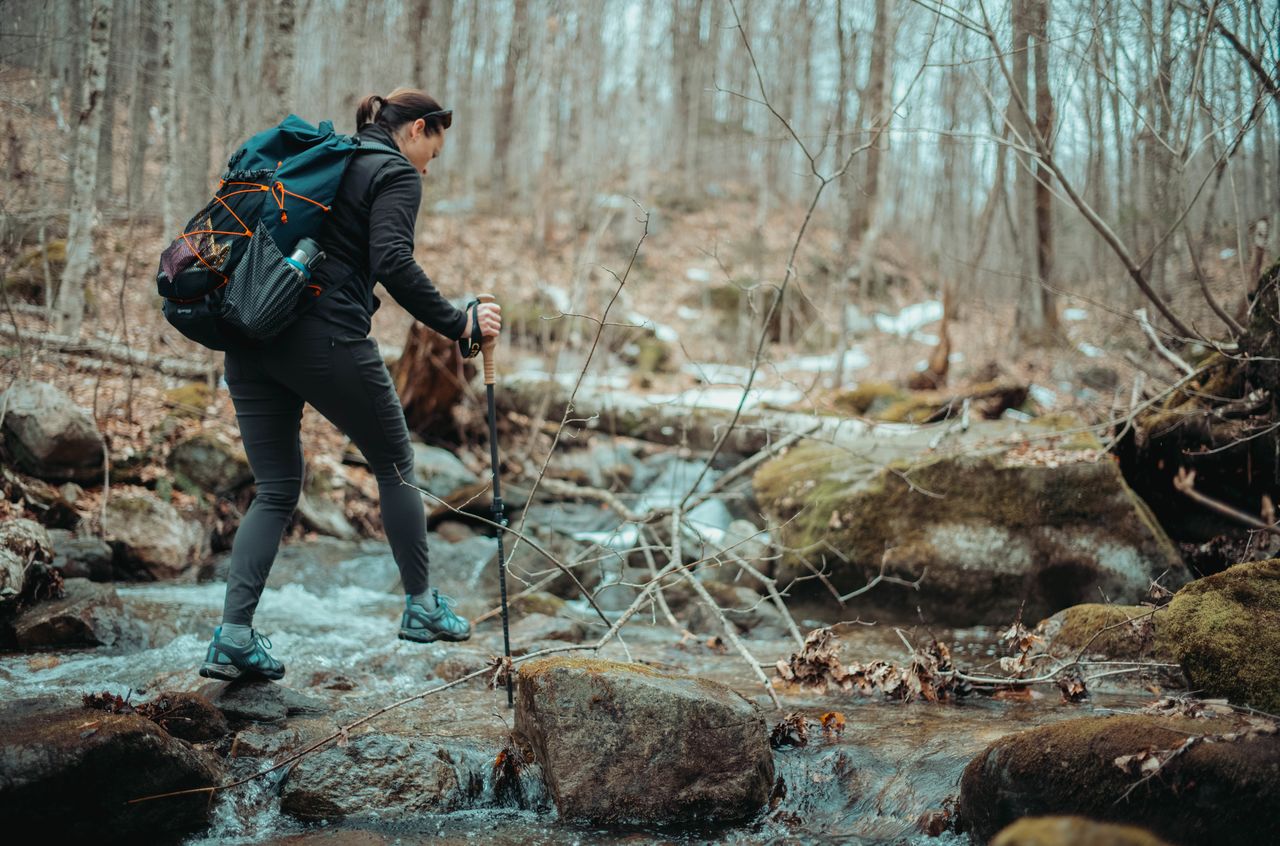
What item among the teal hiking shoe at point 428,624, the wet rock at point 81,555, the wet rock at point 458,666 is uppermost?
the teal hiking shoe at point 428,624

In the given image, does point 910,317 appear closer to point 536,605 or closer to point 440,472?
point 440,472

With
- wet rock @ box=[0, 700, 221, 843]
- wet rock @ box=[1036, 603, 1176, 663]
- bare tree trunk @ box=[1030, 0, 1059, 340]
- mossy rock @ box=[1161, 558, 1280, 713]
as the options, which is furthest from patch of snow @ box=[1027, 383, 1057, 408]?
wet rock @ box=[0, 700, 221, 843]

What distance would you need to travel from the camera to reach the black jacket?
11.6 feet

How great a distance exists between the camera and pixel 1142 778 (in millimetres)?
2482

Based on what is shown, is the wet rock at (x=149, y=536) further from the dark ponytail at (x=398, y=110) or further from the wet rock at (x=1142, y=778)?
the wet rock at (x=1142, y=778)

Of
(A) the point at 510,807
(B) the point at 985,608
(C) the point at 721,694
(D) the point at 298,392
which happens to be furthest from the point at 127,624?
(B) the point at 985,608

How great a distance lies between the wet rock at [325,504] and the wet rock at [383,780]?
544cm

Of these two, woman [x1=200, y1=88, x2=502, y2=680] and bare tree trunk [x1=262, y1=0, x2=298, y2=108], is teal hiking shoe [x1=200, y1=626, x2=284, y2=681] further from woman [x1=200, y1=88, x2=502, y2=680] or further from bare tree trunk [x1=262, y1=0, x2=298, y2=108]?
bare tree trunk [x1=262, y1=0, x2=298, y2=108]

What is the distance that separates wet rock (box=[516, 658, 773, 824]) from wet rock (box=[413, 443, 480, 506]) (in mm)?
6174

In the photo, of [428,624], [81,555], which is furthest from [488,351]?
[81,555]

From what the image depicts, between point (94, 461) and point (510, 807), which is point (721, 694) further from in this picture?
point (94, 461)

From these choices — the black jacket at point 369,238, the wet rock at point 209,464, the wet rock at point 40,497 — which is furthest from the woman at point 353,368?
the wet rock at point 209,464

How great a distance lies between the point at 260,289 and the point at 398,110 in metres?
1.08

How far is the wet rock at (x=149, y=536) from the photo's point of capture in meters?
6.82
